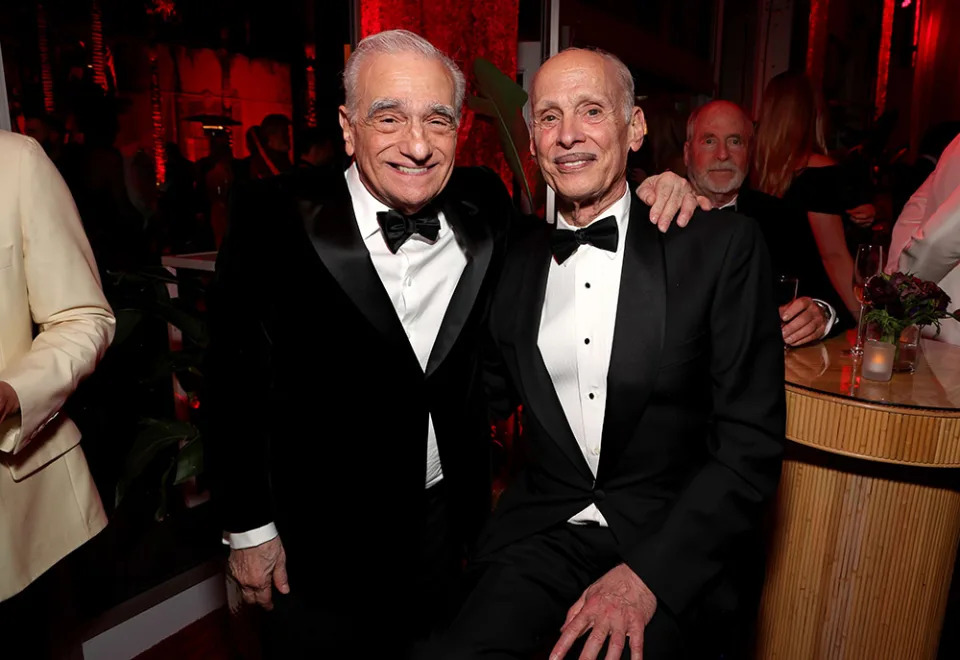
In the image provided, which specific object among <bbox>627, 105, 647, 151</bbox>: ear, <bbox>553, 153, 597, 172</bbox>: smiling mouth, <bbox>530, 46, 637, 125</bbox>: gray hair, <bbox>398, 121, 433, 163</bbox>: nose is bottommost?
<bbox>553, 153, 597, 172</bbox>: smiling mouth

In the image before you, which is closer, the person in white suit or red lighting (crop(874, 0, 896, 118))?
the person in white suit

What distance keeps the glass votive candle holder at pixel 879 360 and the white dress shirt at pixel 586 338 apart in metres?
0.92

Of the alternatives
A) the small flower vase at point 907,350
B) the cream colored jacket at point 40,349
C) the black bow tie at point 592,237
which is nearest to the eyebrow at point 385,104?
the black bow tie at point 592,237

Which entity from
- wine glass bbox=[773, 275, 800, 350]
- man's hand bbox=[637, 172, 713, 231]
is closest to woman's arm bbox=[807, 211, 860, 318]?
wine glass bbox=[773, 275, 800, 350]

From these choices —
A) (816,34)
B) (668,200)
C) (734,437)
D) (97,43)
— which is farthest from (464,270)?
(816,34)

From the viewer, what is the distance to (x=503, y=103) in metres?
3.35

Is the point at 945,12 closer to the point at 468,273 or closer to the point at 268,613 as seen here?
the point at 468,273

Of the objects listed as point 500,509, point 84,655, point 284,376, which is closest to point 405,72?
point 284,376

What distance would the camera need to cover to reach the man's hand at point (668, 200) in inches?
63.6

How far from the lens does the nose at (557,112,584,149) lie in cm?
159

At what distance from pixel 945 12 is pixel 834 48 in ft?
7.10

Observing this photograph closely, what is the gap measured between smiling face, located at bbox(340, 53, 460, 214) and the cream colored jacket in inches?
26.5

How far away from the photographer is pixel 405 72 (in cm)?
161

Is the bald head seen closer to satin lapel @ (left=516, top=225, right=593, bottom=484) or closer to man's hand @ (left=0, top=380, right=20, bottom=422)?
satin lapel @ (left=516, top=225, right=593, bottom=484)
